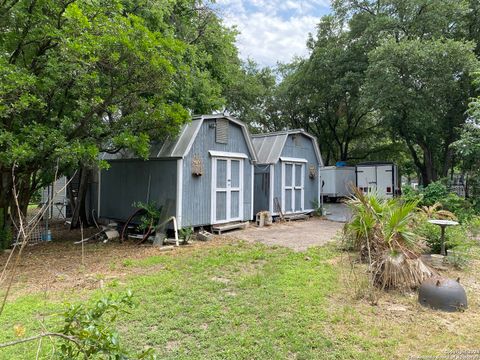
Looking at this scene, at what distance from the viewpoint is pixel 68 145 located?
6.09 metres

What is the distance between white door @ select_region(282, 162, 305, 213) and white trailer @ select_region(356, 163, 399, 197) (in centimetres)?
543

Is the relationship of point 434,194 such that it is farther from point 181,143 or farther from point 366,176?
point 181,143

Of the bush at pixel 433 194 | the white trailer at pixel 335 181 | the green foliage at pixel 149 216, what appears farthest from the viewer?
the white trailer at pixel 335 181

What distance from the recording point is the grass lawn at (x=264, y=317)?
9.56 ft

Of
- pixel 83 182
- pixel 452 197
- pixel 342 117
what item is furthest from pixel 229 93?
pixel 452 197

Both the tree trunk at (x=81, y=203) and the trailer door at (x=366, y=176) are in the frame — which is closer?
the tree trunk at (x=81, y=203)

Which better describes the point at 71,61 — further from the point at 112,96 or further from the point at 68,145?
the point at 68,145

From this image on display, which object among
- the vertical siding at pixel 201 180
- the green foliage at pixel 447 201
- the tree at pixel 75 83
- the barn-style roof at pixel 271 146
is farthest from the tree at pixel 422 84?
the tree at pixel 75 83

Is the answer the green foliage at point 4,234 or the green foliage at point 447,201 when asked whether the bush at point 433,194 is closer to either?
the green foliage at point 447,201

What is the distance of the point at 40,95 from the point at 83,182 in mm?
4658

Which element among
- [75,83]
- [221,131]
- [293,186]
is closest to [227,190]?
[221,131]

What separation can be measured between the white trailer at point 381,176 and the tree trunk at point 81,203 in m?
12.7

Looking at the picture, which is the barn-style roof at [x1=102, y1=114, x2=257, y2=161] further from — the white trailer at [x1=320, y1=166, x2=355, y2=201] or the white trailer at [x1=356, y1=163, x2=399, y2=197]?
the white trailer at [x1=320, y1=166, x2=355, y2=201]

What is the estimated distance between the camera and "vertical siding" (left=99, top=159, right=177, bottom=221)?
831 centimetres
